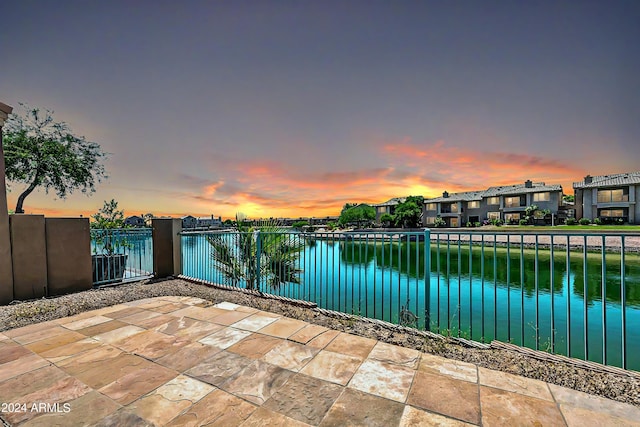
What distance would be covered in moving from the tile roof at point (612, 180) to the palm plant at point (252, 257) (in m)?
37.3

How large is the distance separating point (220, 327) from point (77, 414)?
1.44 m

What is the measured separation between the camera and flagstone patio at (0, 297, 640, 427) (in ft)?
5.18

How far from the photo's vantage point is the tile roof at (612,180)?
27.2 metres

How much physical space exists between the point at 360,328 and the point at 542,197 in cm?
3887

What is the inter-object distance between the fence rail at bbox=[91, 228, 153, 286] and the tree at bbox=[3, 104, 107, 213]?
1104 centimetres

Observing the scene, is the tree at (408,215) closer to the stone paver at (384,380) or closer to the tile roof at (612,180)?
the tile roof at (612,180)

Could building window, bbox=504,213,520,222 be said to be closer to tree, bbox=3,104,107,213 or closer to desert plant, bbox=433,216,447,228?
desert plant, bbox=433,216,447,228

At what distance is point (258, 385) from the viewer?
1902 mm

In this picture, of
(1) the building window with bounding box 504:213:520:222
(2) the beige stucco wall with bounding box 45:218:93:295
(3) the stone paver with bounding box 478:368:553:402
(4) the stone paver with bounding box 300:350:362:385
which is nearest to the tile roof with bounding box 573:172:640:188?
(1) the building window with bounding box 504:213:520:222

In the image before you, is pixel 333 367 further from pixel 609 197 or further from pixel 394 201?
pixel 394 201

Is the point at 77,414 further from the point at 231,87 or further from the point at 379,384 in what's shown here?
the point at 231,87

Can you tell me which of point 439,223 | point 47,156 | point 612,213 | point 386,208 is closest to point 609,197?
point 612,213

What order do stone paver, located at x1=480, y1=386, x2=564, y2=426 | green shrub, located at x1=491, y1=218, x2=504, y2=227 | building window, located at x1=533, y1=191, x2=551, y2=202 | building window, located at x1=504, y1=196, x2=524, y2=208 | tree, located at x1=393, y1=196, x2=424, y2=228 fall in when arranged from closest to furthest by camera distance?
stone paver, located at x1=480, y1=386, x2=564, y2=426
building window, located at x1=533, y1=191, x2=551, y2=202
green shrub, located at x1=491, y1=218, x2=504, y2=227
building window, located at x1=504, y1=196, x2=524, y2=208
tree, located at x1=393, y1=196, x2=424, y2=228

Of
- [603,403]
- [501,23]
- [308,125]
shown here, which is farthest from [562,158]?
[603,403]
